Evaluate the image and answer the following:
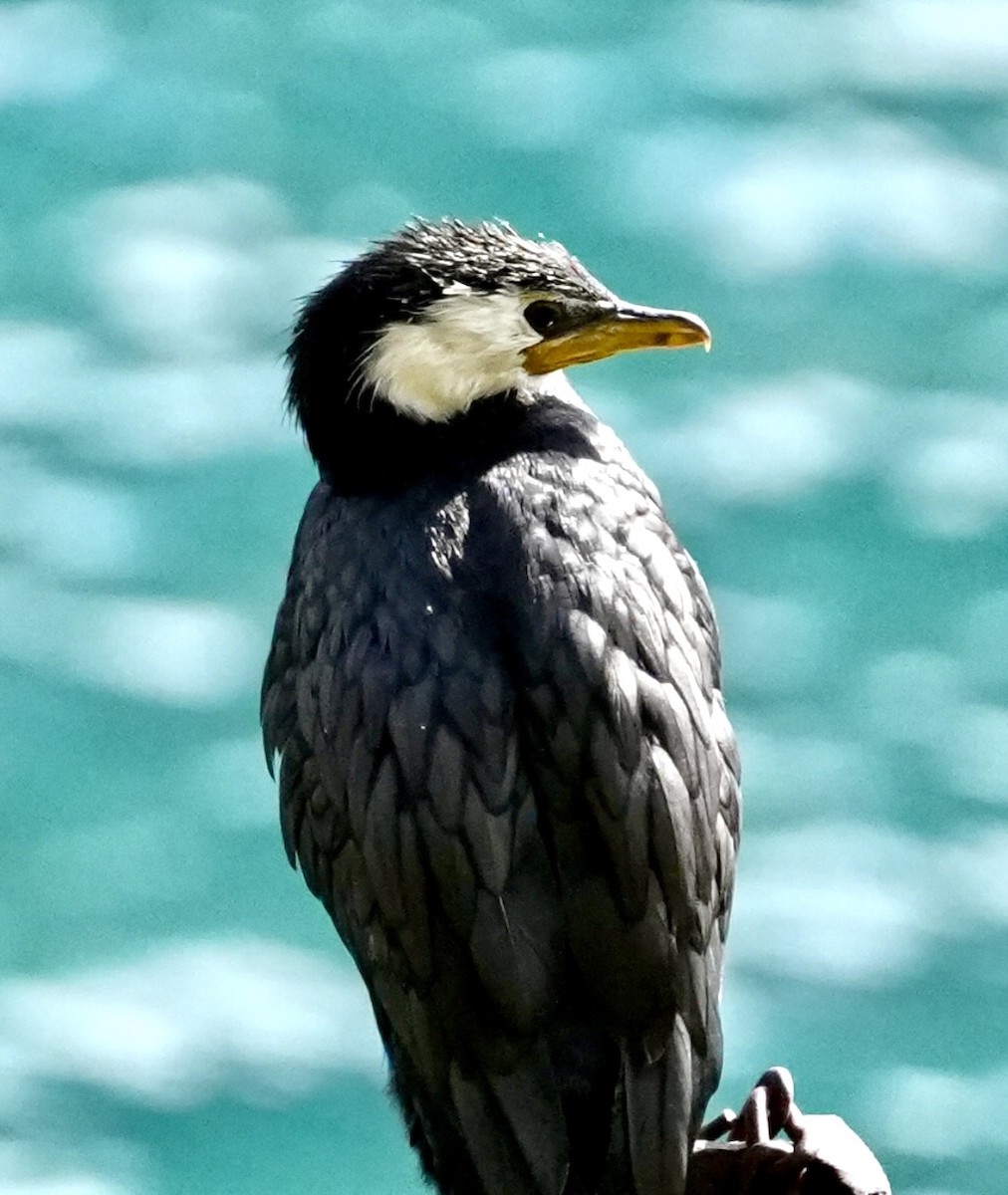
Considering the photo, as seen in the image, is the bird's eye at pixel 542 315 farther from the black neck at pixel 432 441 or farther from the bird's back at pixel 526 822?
the bird's back at pixel 526 822

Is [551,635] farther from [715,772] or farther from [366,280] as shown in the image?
[366,280]

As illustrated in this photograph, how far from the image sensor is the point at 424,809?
4910 millimetres

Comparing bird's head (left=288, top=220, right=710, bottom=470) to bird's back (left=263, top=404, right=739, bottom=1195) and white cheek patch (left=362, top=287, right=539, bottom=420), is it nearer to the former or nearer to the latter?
white cheek patch (left=362, top=287, right=539, bottom=420)

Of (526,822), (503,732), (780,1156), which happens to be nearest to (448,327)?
(503,732)

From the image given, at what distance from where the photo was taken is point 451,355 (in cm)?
534

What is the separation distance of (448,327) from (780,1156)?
150 centimetres

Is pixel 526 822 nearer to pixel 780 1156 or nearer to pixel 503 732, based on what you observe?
pixel 503 732

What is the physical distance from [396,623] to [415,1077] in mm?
709

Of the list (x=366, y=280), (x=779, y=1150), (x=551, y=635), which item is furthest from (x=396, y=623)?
(x=779, y=1150)

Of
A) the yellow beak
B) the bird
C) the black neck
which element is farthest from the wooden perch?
the yellow beak

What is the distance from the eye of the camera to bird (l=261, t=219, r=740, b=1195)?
189 inches

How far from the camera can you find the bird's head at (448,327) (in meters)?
5.33

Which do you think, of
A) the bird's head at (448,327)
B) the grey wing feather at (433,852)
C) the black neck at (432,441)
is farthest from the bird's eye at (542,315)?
the grey wing feather at (433,852)

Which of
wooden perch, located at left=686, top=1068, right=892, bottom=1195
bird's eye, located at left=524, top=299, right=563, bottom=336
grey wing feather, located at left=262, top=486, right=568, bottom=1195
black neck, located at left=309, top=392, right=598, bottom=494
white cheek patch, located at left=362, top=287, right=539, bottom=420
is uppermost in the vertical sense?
bird's eye, located at left=524, top=299, right=563, bottom=336
